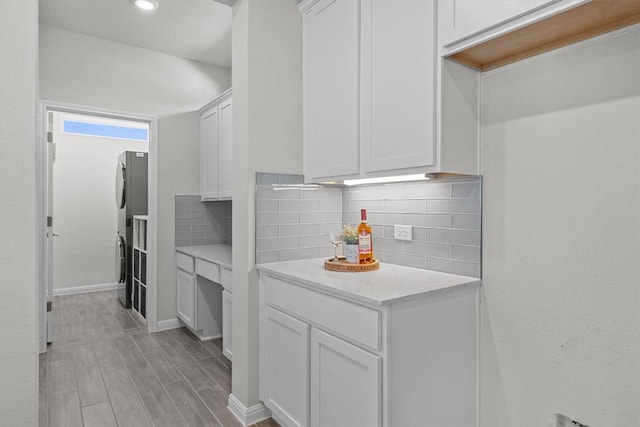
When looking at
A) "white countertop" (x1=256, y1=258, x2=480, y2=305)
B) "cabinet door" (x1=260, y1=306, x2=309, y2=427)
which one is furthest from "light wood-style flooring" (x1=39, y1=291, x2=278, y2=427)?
"white countertop" (x1=256, y1=258, x2=480, y2=305)

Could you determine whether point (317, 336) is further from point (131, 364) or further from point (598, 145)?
point (131, 364)

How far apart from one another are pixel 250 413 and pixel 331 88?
1.90 m

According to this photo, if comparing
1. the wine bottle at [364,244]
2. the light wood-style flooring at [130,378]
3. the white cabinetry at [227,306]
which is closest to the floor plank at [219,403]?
the light wood-style flooring at [130,378]

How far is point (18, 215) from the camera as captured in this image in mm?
1349

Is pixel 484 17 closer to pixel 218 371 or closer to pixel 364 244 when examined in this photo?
pixel 364 244

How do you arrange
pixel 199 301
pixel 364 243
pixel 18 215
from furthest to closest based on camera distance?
1. pixel 199 301
2. pixel 364 243
3. pixel 18 215

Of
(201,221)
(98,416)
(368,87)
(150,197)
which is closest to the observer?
(368,87)

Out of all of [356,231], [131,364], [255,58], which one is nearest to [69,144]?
[131,364]

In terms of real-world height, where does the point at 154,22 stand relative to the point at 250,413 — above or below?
above

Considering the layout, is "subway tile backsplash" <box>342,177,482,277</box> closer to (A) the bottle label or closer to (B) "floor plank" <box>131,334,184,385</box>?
(A) the bottle label

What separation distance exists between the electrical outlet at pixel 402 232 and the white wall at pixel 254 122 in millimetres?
710

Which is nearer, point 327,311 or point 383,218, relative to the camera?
point 327,311

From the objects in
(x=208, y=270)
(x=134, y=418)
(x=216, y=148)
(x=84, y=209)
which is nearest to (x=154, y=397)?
(x=134, y=418)

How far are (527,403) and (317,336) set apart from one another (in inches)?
36.4
